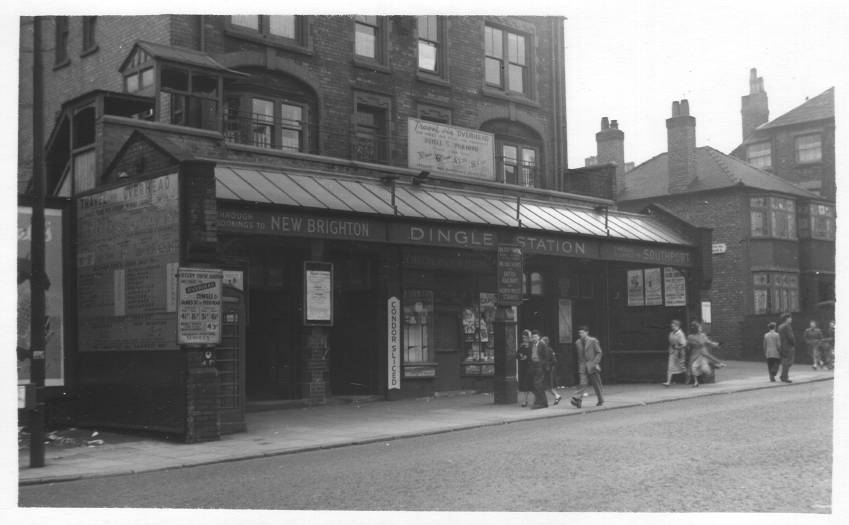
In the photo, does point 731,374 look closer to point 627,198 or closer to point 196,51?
point 627,198

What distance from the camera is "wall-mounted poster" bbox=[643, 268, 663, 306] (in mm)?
26719

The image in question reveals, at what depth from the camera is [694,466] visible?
11375mm

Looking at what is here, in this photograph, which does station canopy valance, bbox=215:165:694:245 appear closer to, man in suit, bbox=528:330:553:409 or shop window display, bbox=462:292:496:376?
shop window display, bbox=462:292:496:376

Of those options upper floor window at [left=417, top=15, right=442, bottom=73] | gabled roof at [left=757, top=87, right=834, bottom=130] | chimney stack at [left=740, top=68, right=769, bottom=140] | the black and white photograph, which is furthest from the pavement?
chimney stack at [left=740, top=68, right=769, bottom=140]

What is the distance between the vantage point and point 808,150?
3459 cm

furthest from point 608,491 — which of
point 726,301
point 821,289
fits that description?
point 821,289

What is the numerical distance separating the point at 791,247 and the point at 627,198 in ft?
24.0

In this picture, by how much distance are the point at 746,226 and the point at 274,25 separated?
22.5 meters

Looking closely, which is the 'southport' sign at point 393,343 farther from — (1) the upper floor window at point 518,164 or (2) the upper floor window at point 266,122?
(1) the upper floor window at point 518,164

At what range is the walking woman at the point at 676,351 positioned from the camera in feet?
82.1

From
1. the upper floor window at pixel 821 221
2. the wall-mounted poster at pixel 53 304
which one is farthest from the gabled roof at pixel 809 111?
the wall-mounted poster at pixel 53 304

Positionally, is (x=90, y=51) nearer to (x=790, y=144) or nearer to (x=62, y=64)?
(x=62, y=64)

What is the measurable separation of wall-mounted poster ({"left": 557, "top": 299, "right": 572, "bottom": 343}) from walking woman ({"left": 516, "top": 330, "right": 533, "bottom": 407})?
244 cm

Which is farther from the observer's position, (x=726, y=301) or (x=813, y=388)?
(x=726, y=301)
